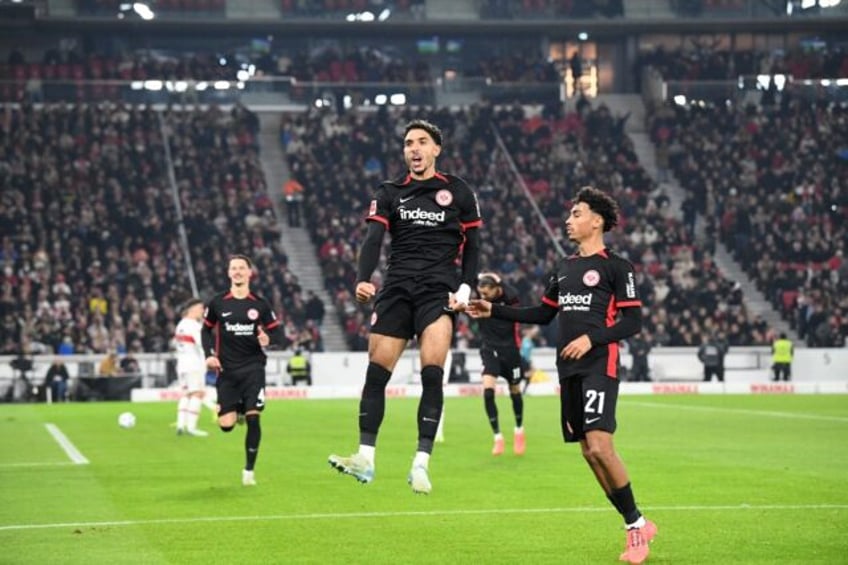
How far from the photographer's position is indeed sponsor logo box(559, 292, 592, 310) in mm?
11570

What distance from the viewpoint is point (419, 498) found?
16281 mm

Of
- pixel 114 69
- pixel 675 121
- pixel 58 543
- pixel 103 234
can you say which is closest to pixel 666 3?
pixel 675 121

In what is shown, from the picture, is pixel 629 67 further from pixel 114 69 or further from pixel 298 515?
pixel 298 515

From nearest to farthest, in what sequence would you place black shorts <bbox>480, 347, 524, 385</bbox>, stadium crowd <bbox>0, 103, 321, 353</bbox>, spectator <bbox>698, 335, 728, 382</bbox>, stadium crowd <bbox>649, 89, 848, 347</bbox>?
black shorts <bbox>480, 347, 524, 385</bbox> < stadium crowd <bbox>0, 103, 321, 353</bbox> < spectator <bbox>698, 335, 728, 382</bbox> < stadium crowd <bbox>649, 89, 848, 347</bbox>

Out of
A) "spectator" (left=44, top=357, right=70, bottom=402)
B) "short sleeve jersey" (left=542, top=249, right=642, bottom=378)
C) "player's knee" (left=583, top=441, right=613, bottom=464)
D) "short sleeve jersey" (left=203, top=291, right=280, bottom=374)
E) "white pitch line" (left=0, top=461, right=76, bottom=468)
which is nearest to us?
"player's knee" (left=583, top=441, right=613, bottom=464)

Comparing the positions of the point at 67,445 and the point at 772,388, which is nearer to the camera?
the point at 67,445

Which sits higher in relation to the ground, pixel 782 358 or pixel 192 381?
pixel 192 381

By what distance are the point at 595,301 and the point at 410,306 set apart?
1550 mm

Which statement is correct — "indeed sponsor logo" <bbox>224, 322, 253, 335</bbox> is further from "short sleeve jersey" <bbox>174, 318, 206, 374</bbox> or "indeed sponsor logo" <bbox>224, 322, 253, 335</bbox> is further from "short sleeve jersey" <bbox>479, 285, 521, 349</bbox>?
"short sleeve jersey" <bbox>174, 318, 206, 374</bbox>

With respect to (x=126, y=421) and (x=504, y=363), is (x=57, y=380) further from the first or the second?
(x=504, y=363)

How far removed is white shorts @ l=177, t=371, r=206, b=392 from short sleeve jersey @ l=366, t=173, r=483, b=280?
17070mm

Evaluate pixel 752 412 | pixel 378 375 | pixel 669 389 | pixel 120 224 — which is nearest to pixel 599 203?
pixel 378 375

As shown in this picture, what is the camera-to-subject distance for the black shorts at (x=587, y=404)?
11.4 metres

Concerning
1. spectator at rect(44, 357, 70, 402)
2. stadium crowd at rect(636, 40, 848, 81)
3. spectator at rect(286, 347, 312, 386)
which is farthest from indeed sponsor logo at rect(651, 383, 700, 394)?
stadium crowd at rect(636, 40, 848, 81)
